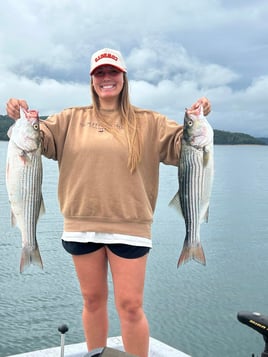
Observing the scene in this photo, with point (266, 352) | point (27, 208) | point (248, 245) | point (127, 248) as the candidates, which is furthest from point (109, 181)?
point (248, 245)

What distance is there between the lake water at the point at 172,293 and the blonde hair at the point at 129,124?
4.00m

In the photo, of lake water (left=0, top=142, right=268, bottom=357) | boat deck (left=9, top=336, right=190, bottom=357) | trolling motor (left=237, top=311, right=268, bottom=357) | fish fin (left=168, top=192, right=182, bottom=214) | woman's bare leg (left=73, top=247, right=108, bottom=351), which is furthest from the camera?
lake water (left=0, top=142, right=268, bottom=357)

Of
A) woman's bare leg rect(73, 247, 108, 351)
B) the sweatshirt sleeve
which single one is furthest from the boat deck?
the sweatshirt sleeve

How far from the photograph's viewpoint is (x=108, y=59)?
3107 mm

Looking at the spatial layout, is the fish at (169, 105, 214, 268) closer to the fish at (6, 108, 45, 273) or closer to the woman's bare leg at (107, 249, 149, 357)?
the woman's bare leg at (107, 249, 149, 357)

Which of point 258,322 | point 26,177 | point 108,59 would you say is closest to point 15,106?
point 26,177

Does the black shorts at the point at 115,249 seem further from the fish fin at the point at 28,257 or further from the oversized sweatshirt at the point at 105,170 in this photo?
the fish fin at the point at 28,257

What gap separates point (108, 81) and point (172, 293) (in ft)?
20.3

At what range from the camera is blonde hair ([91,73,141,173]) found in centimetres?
308

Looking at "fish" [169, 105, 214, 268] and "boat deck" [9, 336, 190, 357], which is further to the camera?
"boat deck" [9, 336, 190, 357]

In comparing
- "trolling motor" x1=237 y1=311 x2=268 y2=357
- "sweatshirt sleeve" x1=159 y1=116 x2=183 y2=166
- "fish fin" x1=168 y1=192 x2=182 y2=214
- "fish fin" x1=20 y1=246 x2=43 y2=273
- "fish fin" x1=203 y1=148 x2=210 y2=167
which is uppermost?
"sweatshirt sleeve" x1=159 y1=116 x2=183 y2=166

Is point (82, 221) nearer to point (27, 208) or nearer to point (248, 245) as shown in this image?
point (27, 208)

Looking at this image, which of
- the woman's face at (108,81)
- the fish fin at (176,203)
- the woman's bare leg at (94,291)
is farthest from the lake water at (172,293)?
the woman's face at (108,81)

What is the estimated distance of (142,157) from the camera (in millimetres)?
3141
